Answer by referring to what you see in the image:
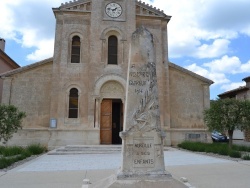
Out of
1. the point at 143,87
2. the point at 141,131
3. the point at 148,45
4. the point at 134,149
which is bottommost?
the point at 134,149

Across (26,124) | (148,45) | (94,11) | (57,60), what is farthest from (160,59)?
(148,45)

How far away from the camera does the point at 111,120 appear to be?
19984 millimetres

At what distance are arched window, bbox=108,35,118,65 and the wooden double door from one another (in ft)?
10.3

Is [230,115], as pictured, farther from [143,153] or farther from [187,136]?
[143,153]

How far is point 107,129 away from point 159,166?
14185 millimetres

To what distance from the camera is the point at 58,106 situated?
19.1 m

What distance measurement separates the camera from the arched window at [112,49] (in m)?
20.6

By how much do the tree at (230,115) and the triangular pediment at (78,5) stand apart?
41.1 ft

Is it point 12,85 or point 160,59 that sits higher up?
point 160,59

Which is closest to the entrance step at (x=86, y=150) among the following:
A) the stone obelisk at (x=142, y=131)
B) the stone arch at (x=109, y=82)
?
the stone arch at (x=109, y=82)

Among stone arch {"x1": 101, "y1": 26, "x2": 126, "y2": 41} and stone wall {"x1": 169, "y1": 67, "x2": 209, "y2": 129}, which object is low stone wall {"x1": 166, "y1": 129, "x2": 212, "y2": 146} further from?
stone arch {"x1": 101, "y1": 26, "x2": 126, "y2": 41}

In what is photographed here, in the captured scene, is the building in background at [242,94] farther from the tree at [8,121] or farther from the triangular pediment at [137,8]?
the tree at [8,121]

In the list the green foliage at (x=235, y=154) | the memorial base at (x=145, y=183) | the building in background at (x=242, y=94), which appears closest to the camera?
the memorial base at (x=145, y=183)

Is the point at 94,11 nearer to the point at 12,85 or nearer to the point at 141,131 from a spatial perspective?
the point at 12,85
